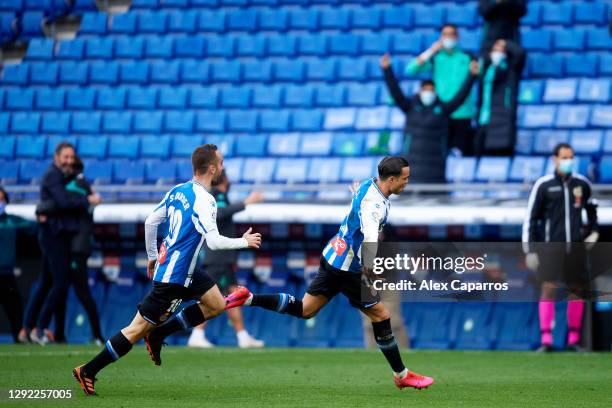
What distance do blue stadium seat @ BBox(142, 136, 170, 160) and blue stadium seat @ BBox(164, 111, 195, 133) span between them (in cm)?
34

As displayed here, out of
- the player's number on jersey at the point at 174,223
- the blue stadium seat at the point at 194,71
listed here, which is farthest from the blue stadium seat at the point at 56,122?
the player's number on jersey at the point at 174,223

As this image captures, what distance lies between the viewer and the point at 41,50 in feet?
62.6

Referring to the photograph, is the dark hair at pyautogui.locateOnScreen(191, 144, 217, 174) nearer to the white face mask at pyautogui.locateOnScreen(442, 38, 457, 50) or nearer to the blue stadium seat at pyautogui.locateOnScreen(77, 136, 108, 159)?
the white face mask at pyautogui.locateOnScreen(442, 38, 457, 50)

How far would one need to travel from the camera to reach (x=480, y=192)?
13953mm

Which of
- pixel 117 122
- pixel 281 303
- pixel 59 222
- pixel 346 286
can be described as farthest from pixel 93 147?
pixel 346 286

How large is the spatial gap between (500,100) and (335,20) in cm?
424

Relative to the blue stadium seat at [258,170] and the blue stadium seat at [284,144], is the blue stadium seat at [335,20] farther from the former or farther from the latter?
the blue stadium seat at [258,170]

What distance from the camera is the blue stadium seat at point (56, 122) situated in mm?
17516

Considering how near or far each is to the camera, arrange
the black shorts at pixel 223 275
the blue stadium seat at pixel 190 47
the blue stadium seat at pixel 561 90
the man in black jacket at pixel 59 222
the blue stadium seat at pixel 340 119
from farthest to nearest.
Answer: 1. the blue stadium seat at pixel 190 47
2. the blue stadium seat at pixel 340 119
3. the blue stadium seat at pixel 561 90
4. the black shorts at pixel 223 275
5. the man in black jacket at pixel 59 222

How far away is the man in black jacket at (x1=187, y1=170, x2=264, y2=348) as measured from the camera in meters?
11.4

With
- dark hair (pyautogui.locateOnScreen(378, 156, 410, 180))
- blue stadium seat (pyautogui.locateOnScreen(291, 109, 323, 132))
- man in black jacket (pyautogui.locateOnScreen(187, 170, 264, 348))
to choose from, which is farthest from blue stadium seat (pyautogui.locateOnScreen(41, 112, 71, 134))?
dark hair (pyautogui.locateOnScreen(378, 156, 410, 180))

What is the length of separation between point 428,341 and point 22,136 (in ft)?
25.6

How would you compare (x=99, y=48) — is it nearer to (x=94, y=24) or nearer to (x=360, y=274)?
(x=94, y=24)

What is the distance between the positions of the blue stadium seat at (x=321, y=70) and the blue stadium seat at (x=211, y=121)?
1.40 meters
